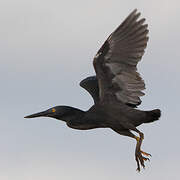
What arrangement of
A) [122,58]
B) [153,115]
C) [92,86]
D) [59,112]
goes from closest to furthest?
[122,58]
[153,115]
[59,112]
[92,86]

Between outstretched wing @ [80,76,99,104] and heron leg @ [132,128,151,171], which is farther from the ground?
outstretched wing @ [80,76,99,104]

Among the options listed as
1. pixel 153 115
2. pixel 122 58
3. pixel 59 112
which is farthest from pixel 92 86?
pixel 153 115

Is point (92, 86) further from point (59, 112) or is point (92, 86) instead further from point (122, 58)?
point (122, 58)

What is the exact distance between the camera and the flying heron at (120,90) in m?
23.6

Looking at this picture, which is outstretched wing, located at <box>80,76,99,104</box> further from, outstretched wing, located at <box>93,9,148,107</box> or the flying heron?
outstretched wing, located at <box>93,9,148,107</box>

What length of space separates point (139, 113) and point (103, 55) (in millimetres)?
1412

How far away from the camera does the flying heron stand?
931 inches

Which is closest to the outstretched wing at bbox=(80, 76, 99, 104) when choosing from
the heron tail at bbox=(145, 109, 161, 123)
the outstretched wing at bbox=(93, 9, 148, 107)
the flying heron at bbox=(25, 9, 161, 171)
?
the flying heron at bbox=(25, 9, 161, 171)

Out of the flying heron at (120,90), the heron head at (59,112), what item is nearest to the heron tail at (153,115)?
the flying heron at (120,90)

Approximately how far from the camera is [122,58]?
935 inches

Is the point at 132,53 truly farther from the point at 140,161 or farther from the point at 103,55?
the point at 140,161

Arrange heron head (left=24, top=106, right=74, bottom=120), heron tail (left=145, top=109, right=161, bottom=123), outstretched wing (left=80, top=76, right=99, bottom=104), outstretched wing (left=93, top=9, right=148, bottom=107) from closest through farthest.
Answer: outstretched wing (left=93, top=9, right=148, bottom=107) < heron tail (left=145, top=109, right=161, bottom=123) < heron head (left=24, top=106, right=74, bottom=120) < outstretched wing (left=80, top=76, right=99, bottom=104)

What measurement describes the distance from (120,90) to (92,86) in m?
1.68

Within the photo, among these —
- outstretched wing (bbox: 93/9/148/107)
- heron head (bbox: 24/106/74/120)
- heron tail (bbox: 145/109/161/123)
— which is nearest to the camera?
outstretched wing (bbox: 93/9/148/107)
